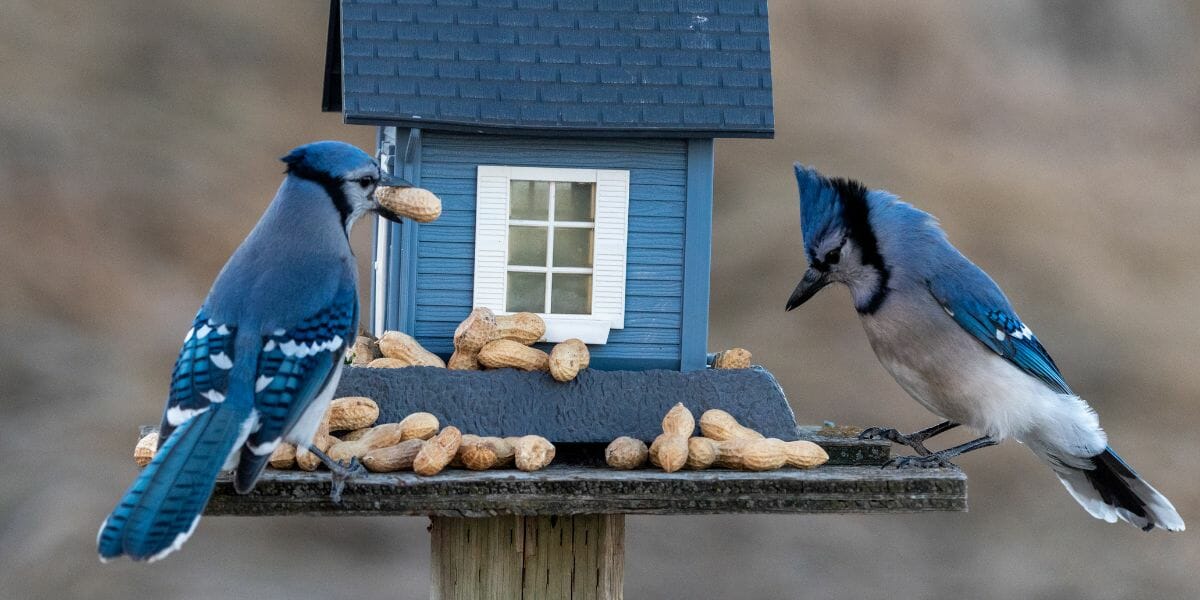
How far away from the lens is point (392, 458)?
7.71ft

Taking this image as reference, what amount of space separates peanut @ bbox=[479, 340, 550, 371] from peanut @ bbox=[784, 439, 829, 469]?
1.58ft

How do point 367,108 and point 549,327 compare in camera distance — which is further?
point 549,327

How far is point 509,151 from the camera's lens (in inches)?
108

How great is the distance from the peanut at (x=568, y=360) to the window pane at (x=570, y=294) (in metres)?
0.11

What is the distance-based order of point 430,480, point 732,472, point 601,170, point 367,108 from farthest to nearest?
point 601,170 → point 367,108 → point 732,472 → point 430,480

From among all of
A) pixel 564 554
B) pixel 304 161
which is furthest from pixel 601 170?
pixel 564 554

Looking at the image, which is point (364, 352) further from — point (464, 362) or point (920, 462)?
point (920, 462)

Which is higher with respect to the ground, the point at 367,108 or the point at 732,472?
the point at 367,108

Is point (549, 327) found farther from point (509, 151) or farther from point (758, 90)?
point (758, 90)

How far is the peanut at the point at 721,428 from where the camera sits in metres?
2.56

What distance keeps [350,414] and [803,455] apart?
30.6 inches

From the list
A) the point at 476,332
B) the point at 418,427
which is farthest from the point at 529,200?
the point at 418,427

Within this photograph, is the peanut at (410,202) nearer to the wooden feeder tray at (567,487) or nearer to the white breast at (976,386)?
the wooden feeder tray at (567,487)

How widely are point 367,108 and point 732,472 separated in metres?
0.89
